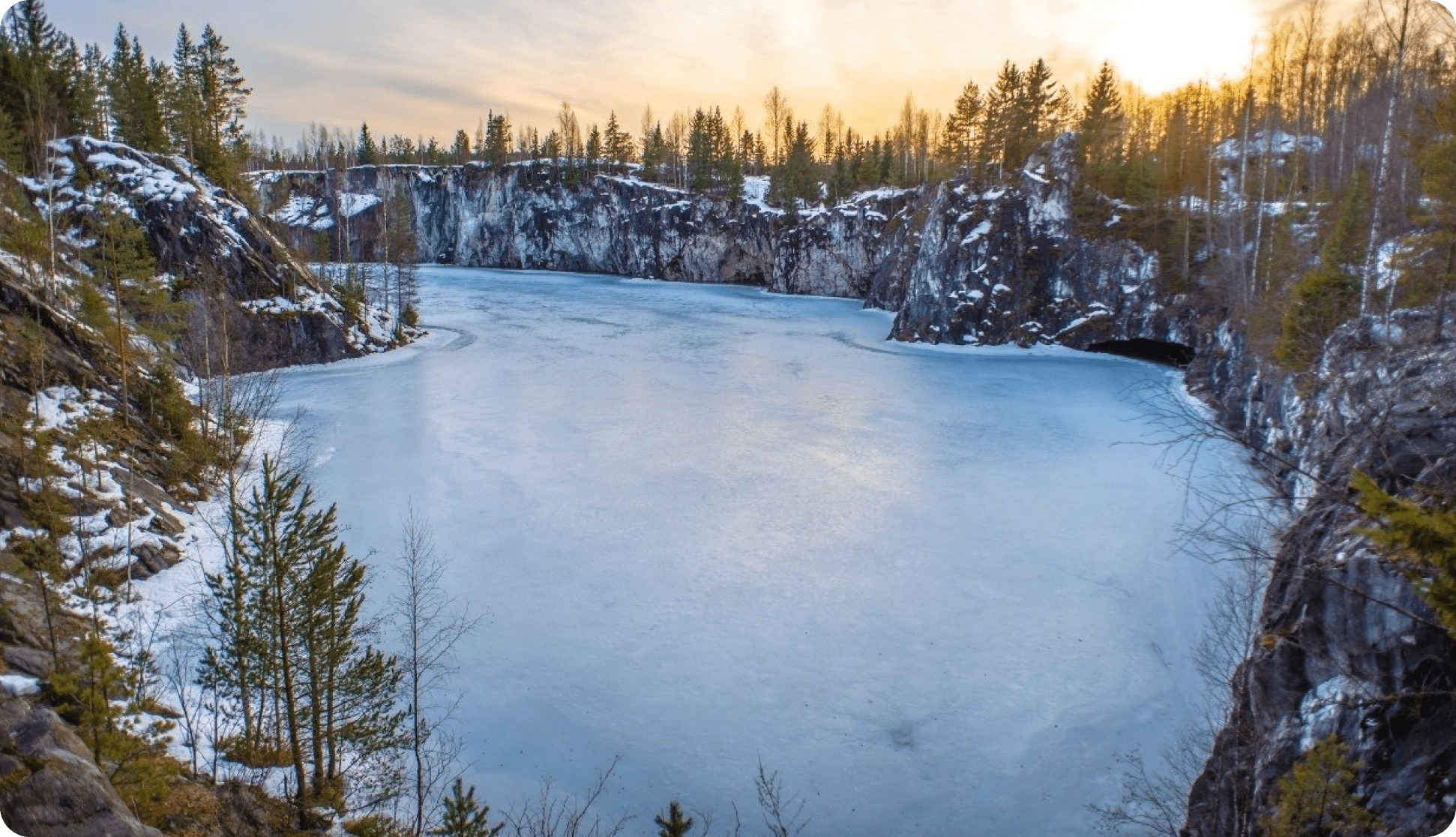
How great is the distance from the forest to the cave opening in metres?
3.38

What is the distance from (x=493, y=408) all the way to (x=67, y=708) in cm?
1897

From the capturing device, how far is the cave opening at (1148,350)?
39.3 m

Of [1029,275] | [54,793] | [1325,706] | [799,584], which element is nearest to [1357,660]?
[1325,706]

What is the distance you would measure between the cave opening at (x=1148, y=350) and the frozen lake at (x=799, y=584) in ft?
34.9

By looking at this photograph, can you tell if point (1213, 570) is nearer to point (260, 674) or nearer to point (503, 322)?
point (260, 674)

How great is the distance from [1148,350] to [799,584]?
3615 cm

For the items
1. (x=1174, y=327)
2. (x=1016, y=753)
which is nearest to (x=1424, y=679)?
(x=1016, y=753)

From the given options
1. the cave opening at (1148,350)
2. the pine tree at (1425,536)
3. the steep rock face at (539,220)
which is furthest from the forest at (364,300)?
the steep rock face at (539,220)

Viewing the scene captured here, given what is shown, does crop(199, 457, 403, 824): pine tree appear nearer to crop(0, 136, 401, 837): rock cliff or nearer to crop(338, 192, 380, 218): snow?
crop(0, 136, 401, 837): rock cliff

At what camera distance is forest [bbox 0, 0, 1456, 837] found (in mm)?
9742

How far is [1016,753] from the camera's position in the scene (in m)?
10.3

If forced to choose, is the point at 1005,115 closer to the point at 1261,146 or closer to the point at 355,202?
the point at 1261,146

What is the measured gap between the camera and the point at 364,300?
41.9 metres

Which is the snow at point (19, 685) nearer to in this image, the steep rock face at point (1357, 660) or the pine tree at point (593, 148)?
the steep rock face at point (1357, 660)
